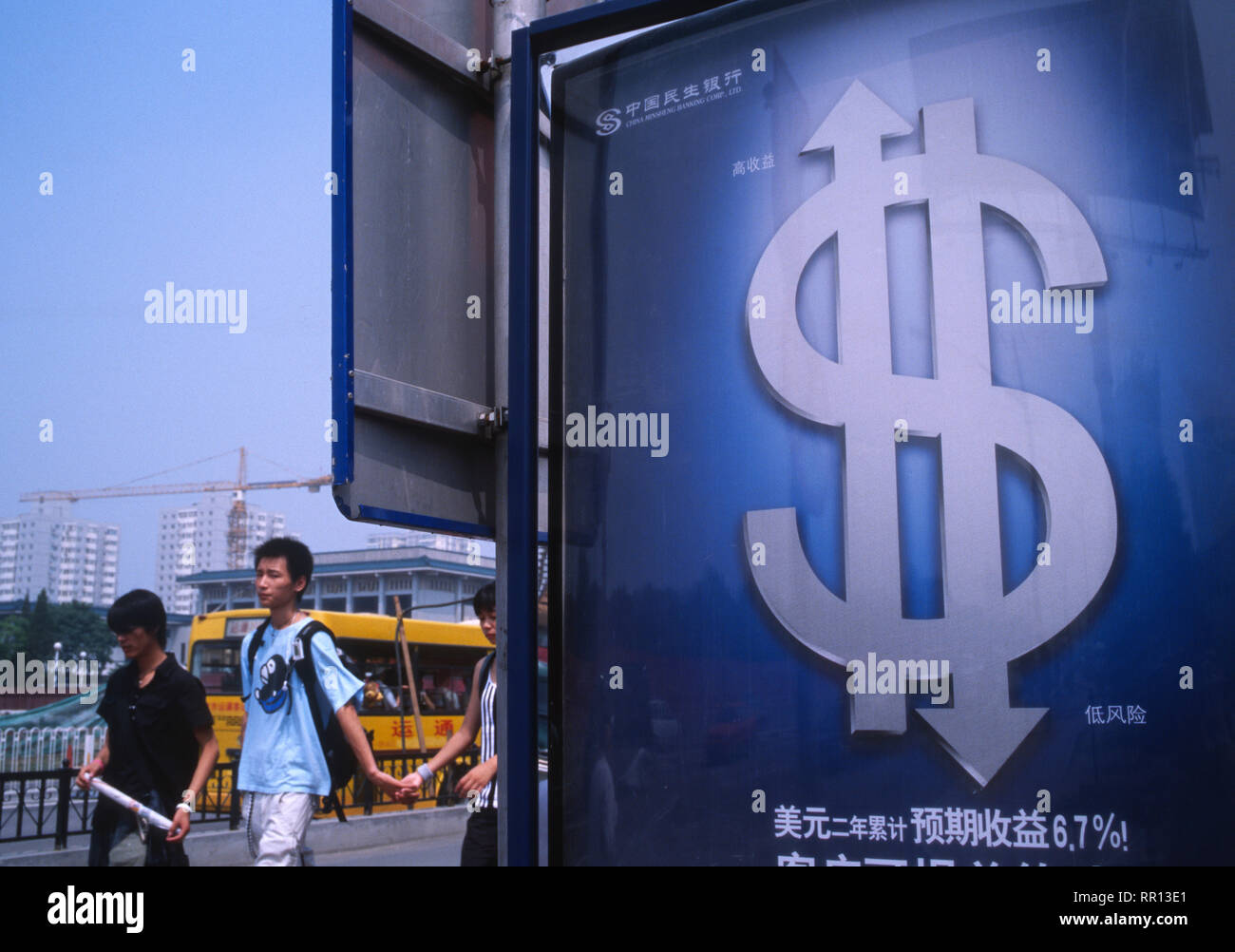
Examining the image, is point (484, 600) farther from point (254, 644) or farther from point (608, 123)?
point (608, 123)

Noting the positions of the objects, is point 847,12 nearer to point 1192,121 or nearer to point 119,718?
point 1192,121

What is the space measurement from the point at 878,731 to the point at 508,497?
2.77 feet

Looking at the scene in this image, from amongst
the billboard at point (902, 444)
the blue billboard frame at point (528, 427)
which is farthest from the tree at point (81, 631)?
the billboard at point (902, 444)

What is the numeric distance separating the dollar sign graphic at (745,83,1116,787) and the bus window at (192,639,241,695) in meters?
8.30

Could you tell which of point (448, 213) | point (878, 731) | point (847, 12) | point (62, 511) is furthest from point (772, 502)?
point (62, 511)

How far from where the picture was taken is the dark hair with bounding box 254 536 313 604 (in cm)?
418

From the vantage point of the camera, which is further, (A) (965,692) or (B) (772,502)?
(B) (772,502)

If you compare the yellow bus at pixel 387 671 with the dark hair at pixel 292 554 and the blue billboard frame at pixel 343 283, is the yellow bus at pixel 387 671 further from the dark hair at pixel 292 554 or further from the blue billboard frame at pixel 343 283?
the blue billboard frame at pixel 343 283

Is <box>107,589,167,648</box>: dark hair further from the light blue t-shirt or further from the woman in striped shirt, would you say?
the woman in striped shirt

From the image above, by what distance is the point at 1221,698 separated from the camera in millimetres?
1672

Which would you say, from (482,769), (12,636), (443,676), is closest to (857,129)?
(12,636)
